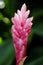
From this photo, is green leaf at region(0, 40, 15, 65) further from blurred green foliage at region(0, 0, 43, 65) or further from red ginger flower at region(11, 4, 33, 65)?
red ginger flower at region(11, 4, 33, 65)

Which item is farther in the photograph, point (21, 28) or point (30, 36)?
point (30, 36)

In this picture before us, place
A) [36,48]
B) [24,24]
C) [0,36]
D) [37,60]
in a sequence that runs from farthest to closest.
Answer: [0,36], [36,48], [37,60], [24,24]

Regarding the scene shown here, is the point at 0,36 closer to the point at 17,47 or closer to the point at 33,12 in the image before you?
the point at 33,12

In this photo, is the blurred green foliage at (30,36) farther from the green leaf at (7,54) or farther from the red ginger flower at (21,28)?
the red ginger flower at (21,28)

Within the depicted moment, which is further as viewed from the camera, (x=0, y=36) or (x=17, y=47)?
(x=0, y=36)

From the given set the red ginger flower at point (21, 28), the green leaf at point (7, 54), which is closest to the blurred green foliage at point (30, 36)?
the green leaf at point (7, 54)

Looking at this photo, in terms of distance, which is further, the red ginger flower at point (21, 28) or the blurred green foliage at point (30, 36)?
the blurred green foliage at point (30, 36)

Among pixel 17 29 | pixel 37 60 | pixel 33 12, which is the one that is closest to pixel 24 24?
pixel 17 29
